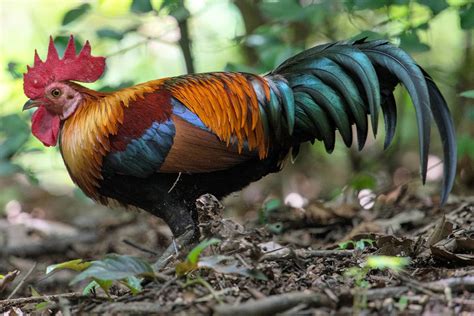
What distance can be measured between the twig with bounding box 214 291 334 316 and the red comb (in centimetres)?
213

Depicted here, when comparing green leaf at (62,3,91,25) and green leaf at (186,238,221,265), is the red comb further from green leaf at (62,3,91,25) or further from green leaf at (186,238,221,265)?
green leaf at (186,238,221,265)

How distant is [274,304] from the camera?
2449mm

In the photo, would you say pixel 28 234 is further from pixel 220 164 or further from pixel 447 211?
pixel 447 211

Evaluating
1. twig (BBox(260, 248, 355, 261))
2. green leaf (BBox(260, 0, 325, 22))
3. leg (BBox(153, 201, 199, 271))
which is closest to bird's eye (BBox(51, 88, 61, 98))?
leg (BBox(153, 201, 199, 271))

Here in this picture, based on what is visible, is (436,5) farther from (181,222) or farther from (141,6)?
(181,222)

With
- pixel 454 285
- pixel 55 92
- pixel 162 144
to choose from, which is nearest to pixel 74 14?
pixel 55 92

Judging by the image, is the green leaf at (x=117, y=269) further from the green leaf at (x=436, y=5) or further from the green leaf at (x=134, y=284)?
the green leaf at (x=436, y=5)

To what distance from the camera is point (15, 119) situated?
5.36 metres

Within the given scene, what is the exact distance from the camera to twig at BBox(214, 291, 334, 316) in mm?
2393

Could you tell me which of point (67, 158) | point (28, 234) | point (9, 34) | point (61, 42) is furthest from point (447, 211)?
point (9, 34)

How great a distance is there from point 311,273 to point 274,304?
0.88m

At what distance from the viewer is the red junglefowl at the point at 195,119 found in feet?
12.1

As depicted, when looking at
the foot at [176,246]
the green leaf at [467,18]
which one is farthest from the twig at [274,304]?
the green leaf at [467,18]

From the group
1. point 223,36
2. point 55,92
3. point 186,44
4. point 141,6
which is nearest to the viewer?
point 55,92
